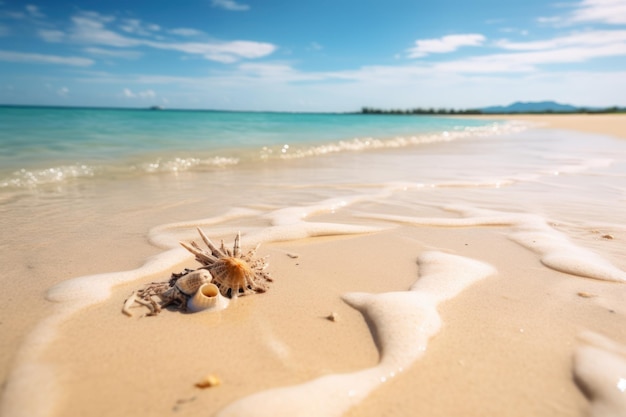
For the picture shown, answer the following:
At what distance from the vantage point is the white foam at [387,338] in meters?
1.57

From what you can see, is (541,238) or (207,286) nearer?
(207,286)

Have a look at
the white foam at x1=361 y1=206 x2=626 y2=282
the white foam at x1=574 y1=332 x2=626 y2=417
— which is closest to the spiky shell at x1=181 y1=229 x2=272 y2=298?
the white foam at x1=574 y1=332 x2=626 y2=417

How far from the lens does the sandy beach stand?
1621 mm

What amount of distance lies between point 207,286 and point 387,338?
1.02 m

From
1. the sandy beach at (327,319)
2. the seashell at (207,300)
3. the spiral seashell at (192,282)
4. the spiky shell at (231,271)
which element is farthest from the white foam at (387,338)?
the spiral seashell at (192,282)

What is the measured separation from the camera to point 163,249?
10.7ft

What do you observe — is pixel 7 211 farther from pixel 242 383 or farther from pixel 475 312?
pixel 475 312

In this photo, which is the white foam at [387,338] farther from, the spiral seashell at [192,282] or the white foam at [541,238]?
the spiral seashell at [192,282]

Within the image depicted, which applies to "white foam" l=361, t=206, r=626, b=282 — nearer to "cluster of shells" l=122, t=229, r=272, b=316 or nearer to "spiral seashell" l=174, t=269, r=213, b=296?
"cluster of shells" l=122, t=229, r=272, b=316

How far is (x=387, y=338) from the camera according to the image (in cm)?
202

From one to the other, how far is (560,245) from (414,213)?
146 centimetres

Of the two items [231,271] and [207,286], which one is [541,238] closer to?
[231,271]

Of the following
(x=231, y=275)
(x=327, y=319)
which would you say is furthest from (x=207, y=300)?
(x=327, y=319)

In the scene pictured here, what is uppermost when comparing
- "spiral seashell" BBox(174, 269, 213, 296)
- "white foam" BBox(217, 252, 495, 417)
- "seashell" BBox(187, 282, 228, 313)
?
"spiral seashell" BBox(174, 269, 213, 296)
